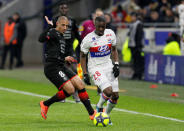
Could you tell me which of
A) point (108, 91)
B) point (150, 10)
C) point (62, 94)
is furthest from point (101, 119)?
point (150, 10)

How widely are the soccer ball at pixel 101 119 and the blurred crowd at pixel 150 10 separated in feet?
43.5

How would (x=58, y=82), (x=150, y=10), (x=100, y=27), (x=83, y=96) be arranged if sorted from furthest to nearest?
(x=150, y=10) < (x=58, y=82) < (x=83, y=96) < (x=100, y=27)

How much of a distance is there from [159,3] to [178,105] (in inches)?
486

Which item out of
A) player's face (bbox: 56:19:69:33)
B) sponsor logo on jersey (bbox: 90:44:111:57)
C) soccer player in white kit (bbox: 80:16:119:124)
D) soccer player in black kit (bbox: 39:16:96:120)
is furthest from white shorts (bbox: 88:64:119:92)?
player's face (bbox: 56:19:69:33)

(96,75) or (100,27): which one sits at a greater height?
(100,27)

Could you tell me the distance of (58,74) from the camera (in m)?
11.1

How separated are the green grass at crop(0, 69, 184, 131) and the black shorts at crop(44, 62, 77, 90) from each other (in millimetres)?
723

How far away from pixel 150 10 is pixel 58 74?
50.1 ft

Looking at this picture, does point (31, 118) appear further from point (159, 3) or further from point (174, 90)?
point (159, 3)

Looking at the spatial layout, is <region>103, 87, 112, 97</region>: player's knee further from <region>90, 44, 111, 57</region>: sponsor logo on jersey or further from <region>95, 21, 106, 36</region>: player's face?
<region>95, 21, 106, 36</region>: player's face

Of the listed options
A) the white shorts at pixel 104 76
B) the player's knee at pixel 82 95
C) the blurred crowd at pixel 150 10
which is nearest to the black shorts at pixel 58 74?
the player's knee at pixel 82 95

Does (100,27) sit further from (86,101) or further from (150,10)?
(150,10)

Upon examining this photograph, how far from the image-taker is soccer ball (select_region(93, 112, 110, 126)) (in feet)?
33.4

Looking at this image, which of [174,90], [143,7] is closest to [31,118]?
[174,90]
